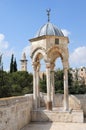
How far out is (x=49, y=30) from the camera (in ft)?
51.1

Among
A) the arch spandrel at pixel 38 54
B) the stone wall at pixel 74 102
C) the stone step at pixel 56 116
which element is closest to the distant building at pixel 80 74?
the stone wall at pixel 74 102

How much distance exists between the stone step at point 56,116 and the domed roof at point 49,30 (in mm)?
4431

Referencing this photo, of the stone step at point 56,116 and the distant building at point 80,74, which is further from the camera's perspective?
the distant building at point 80,74

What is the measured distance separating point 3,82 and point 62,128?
19118 mm

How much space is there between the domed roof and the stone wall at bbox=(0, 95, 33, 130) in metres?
3.83

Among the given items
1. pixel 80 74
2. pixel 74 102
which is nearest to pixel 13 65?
pixel 80 74

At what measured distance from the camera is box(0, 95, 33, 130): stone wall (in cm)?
977

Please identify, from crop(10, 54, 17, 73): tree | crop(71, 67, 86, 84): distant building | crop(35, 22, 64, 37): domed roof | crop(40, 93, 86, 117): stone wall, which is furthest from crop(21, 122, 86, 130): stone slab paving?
crop(71, 67, 86, 84): distant building

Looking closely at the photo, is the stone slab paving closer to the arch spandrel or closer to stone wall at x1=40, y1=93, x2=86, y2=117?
stone wall at x1=40, y1=93, x2=86, y2=117

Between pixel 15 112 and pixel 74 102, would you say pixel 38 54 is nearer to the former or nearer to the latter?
pixel 74 102

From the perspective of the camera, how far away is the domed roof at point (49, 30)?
15.4 m

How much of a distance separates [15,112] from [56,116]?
3.61m

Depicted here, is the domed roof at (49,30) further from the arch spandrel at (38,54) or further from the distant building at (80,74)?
the distant building at (80,74)

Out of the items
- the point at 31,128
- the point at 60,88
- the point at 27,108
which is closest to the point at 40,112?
the point at 27,108
